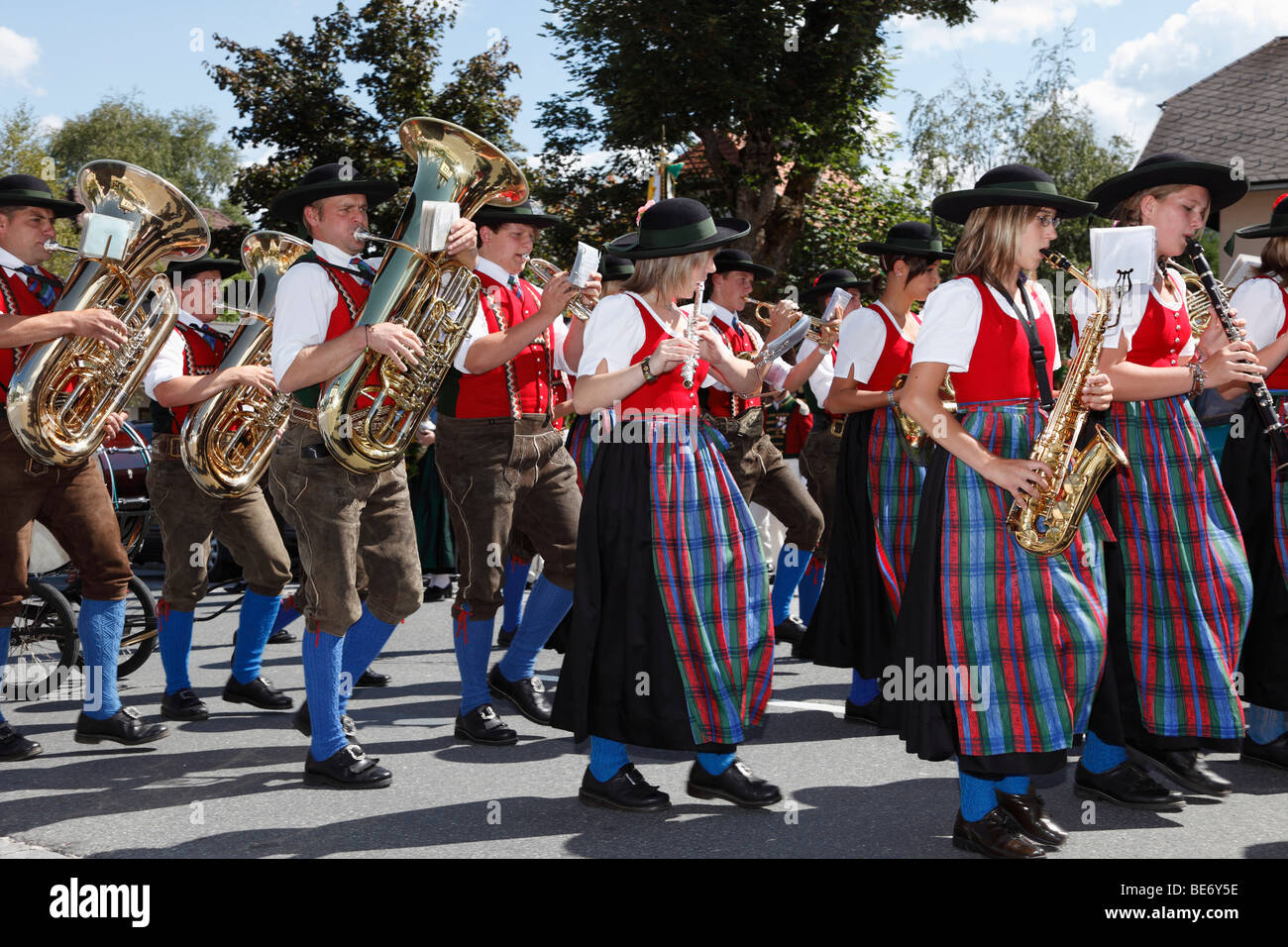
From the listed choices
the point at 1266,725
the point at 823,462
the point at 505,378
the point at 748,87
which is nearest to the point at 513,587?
the point at 823,462

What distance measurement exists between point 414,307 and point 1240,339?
2.95m

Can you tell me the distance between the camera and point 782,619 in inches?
296

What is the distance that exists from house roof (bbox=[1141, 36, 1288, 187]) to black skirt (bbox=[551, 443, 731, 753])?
18.4 meters

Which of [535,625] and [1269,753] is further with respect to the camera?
[535,625]

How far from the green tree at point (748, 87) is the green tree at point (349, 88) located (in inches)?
70.1

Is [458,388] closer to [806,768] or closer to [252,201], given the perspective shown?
[806,768]

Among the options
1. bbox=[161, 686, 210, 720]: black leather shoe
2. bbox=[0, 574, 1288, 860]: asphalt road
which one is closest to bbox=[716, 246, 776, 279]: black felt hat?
bbox=[0, 574, 1288, 860]: asphalt road

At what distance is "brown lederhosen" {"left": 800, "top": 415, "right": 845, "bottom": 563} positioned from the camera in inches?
272

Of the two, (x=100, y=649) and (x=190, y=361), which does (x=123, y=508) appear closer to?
(x=190, y=361)

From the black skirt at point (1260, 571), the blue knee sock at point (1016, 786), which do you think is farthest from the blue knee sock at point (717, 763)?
the black skirt at point (1260, 571)

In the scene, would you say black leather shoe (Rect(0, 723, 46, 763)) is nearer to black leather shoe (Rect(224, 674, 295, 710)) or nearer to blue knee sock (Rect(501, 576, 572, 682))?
black leather shoe (Rect(224, 674, 295, 710))

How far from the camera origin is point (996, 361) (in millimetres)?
3744

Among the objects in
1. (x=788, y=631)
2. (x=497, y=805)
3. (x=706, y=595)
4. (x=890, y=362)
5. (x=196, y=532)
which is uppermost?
(x=890, y=362)
